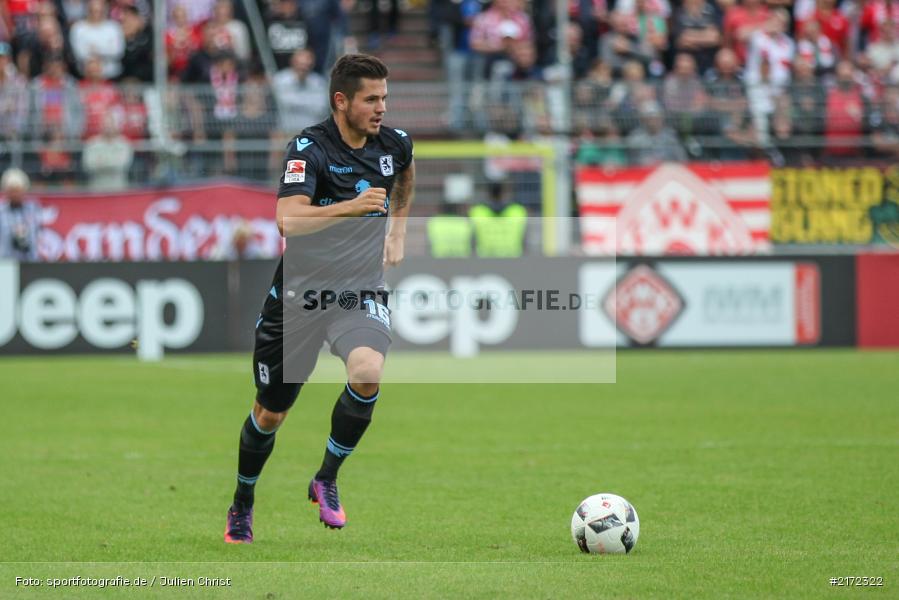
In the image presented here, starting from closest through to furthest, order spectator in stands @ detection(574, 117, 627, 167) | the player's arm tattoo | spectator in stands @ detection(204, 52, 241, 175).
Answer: the player's arm tattoo → spectator in stands @ detection(204, 52, 241, 175) → spectator in stands @ detection(574, 117, 627, 167)

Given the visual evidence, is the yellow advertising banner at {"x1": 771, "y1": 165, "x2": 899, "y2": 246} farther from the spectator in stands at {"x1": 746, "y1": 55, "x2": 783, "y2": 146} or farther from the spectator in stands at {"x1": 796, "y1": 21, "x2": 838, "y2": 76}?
the spectator in stands at {"x1": 796, "y1": 21, "x2": 838, "y2": 76}

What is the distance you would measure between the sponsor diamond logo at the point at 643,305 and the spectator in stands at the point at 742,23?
532 centimetres

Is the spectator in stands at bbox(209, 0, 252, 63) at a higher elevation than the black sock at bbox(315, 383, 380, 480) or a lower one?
higher

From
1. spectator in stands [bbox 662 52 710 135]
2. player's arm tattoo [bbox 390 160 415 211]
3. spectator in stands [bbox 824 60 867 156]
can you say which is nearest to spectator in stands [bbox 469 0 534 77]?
spectator in stands [bbox 662 52 710 135]

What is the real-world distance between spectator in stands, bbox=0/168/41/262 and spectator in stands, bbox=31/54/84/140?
0.80m

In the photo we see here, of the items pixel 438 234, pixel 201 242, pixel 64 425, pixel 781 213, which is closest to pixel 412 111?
pixel 438 234

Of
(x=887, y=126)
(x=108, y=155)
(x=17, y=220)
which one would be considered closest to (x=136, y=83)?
(x=108, y=155)

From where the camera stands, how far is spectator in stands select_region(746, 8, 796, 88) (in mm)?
23047

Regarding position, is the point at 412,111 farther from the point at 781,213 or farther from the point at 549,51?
the point at 781,213

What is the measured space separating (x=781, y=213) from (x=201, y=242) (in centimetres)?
835

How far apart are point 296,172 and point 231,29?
15.4 meters

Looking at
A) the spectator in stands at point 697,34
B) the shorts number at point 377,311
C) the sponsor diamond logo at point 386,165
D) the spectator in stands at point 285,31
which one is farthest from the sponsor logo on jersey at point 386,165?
the spectator in stands at point 697,34

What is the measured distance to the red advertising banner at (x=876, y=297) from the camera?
20.7 m

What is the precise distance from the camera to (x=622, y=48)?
22.8 m
